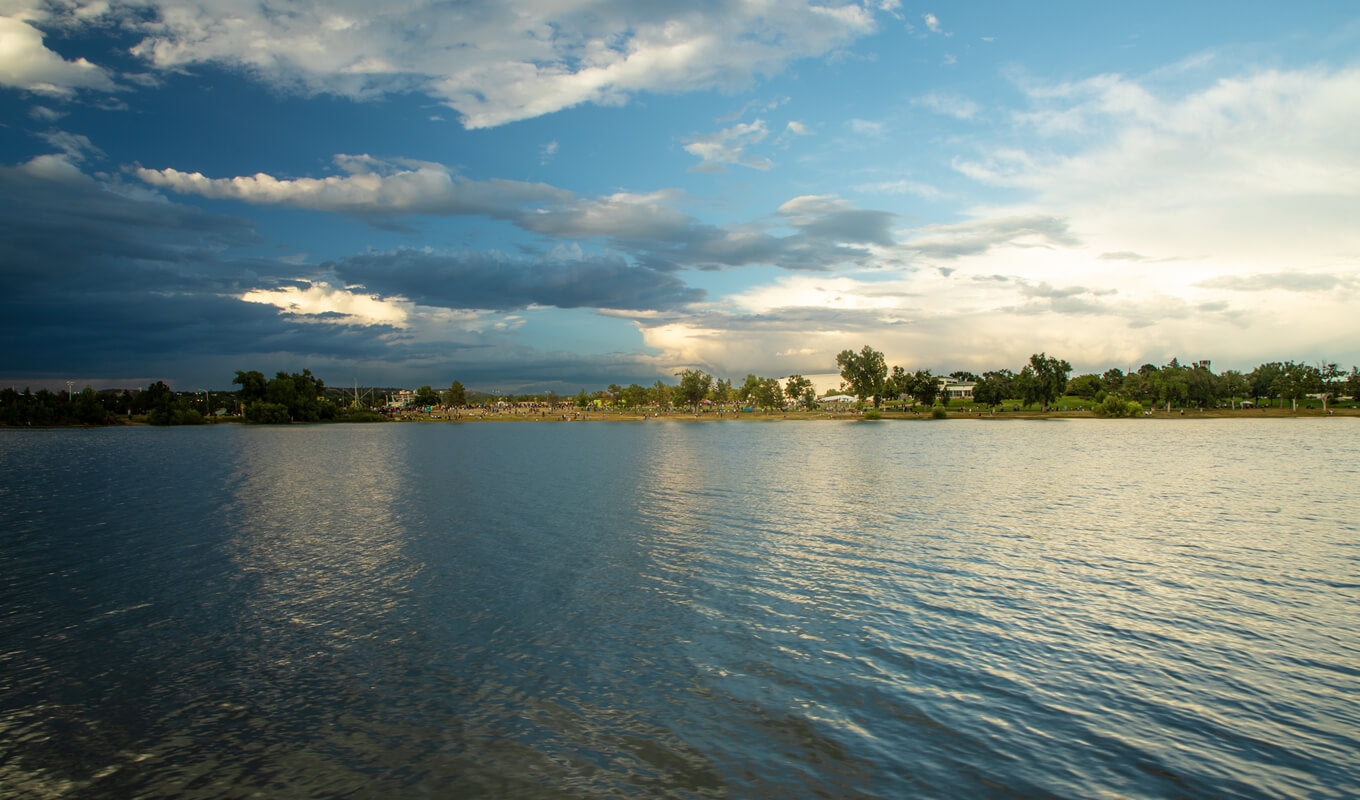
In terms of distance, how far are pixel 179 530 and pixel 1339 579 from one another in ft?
185

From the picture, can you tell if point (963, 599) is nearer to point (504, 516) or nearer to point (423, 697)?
point (423, 697)

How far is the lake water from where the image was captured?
39.9 feet

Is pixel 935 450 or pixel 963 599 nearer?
pixel 963 599

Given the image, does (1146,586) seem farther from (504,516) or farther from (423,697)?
(504,516)

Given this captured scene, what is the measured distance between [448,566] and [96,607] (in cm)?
1193

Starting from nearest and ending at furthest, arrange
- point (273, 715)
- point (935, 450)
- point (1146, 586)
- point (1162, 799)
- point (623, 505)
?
point (1162, 799)
point (273, 715)
point (1146, 586)
point (623, 505)
point (935, 450)

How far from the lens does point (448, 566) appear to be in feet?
94.1

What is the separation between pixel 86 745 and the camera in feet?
43.7

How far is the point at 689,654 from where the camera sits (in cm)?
1805

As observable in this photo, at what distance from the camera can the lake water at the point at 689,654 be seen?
12172 millimetres

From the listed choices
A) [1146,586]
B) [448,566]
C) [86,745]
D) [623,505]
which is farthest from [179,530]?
[1146,586]

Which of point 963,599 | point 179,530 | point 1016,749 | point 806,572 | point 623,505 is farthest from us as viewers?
point 623,505

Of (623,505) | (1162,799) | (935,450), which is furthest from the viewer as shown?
(935,450)

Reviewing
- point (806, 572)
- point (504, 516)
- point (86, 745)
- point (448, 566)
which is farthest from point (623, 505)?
point (86, 745)
